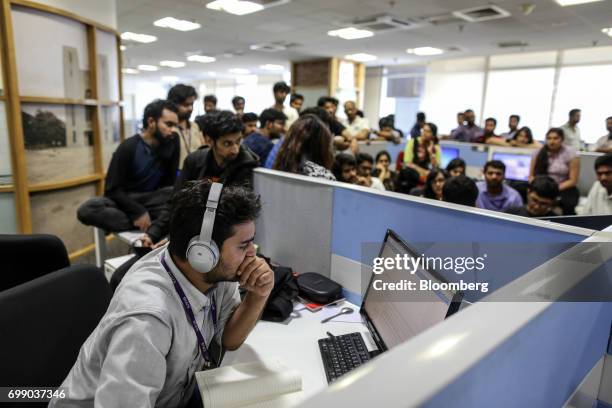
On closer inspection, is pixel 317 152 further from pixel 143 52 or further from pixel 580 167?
pixel 143 52

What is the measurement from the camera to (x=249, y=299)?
1189mm

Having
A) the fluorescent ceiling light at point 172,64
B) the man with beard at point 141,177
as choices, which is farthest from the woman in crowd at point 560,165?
the fluorescent ceiling light at point 172,64

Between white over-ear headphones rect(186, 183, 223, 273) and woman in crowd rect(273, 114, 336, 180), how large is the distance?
108 cm

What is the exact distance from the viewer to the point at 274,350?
4.20ft

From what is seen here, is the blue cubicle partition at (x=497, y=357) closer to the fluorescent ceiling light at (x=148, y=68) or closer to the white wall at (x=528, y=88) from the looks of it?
the white wall at (x=528, y=88)

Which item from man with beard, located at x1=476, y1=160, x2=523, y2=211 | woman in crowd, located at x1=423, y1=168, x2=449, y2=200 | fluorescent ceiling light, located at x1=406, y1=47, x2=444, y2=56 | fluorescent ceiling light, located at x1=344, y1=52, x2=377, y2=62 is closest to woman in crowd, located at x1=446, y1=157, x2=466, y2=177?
woman in crowd, located at x1=423, y1=168, x2=449, y2=200

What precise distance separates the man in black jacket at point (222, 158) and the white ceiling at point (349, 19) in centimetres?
342

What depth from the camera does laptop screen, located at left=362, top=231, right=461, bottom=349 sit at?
3.24 ft

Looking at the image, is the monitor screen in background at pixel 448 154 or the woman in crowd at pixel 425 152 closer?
the woman in crowd at pixel 425 152

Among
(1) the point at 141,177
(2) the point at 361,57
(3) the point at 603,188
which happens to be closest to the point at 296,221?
(1) the point at 141,177

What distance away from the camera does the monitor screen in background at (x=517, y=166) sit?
4.16m

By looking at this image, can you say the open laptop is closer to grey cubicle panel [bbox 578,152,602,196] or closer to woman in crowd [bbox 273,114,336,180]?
woman in crowd [bbox 273,114,336,180]

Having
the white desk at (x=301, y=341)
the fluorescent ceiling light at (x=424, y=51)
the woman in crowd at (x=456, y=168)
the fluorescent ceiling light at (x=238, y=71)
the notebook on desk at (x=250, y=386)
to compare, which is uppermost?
the fluorescent ceiling light at (x=424, y=51)

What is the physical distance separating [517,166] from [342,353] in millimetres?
3732
